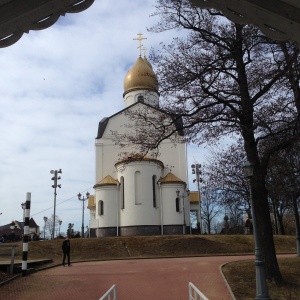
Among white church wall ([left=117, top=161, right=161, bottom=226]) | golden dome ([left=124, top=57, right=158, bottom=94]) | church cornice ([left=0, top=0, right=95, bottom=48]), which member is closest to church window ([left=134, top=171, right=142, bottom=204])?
white church wall ([left=117, top=161, right=161, bottom=226])

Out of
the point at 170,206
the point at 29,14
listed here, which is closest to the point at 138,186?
the point at 170,206

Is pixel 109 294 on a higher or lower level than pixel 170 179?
lower

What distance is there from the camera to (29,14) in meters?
3.45

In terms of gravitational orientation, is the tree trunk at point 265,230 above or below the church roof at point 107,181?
below

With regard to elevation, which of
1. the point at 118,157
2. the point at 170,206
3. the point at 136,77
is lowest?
the point at 170,206

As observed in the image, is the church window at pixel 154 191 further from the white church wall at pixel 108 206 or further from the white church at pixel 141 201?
the white church wall at pixel 108 206

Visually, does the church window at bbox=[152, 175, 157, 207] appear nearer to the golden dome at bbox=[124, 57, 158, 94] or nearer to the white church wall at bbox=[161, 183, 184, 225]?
the white church wall at bbox=[161, 183, 184, 225]

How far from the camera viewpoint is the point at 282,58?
13.1 metres

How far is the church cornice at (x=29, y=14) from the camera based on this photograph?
11.2 ft

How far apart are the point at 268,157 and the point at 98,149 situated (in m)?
33.7

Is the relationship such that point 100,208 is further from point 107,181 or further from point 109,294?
point 109,294

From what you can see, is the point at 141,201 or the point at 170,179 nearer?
the point at 141,201

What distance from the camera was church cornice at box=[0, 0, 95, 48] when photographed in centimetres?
340

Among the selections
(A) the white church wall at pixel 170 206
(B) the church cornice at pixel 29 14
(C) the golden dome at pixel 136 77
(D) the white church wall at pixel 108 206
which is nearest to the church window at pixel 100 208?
(D) the white church wall at pixel 108 206
